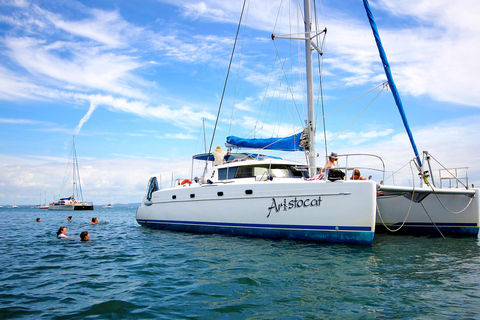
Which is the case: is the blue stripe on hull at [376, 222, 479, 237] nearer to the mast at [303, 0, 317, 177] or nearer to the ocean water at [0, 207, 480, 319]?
the ocean water at [0, 207, 480, 319]

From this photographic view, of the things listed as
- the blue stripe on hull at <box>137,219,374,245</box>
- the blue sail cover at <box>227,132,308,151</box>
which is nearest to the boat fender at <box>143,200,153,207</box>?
the blue stripe on hull at <box>137,219,374,245</box>

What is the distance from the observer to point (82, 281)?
6043 millimetres

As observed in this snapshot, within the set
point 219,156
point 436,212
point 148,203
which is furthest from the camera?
point 148,203

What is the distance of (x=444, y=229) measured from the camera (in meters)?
11.5

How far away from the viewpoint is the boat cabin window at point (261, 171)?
446 inches

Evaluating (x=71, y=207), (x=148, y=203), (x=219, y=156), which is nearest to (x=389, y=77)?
(x=219, y=156)

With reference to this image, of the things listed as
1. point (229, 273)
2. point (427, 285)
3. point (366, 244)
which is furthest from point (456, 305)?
point (366, 244)

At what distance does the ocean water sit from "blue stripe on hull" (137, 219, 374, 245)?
248 mm

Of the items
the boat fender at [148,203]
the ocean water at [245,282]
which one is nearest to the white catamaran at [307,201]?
the ocean water at [245,282]

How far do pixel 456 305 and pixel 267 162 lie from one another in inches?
294

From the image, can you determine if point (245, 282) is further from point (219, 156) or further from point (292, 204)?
point (219, 156)

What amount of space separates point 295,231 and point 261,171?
2.63m

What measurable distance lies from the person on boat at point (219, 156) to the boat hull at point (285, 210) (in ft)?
6.39

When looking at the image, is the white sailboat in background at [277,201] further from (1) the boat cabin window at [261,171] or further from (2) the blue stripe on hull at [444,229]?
(2) the blue stripe on hull at [444,229]
